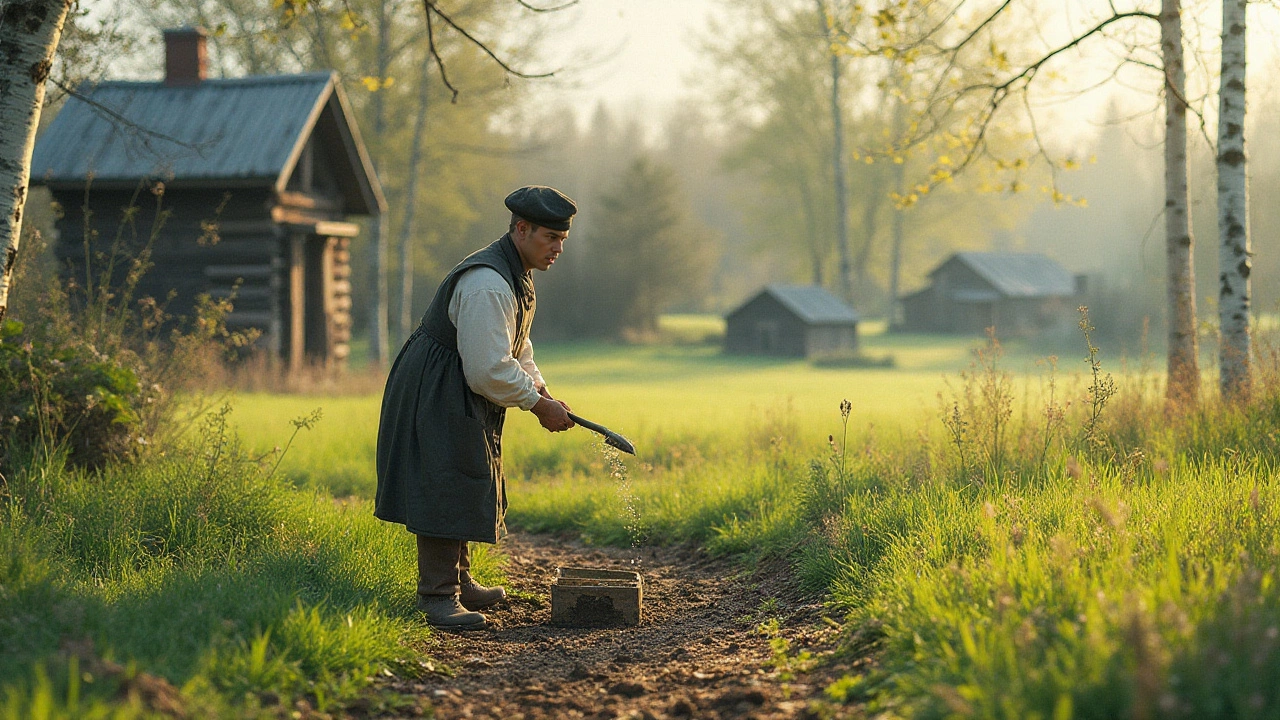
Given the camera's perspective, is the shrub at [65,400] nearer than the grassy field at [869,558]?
No

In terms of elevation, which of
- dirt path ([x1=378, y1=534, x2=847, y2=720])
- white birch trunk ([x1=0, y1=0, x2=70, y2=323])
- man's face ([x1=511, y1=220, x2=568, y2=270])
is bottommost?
dirt path ([x1=378, y1=534, x2=847, y2=720])

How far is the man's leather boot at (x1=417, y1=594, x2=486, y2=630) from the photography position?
5016 millimetres

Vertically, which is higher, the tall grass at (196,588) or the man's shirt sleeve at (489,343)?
the man's shirt sleeve at (489,343)

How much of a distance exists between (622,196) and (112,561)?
39.2 meters

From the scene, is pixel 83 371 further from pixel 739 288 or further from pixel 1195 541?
pixel 739 288

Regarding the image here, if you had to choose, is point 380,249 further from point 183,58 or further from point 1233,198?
point 1233,198

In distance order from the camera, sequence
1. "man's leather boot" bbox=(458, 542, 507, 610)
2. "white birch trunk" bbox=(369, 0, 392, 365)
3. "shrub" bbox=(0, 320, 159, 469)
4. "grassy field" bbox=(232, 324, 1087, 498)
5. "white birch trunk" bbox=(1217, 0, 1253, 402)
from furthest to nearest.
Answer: "white birch trunk" bbox=(369, 0, 392, 365), "grassy field" bbox=(232, 324, 1087, 498), "white birch trunk" bbox=(1217, 0, 1253, 402), "shrub" bbox=(0, 320, 159, 469), "man's leather boot" bbox=(458, 542, 507, 610)

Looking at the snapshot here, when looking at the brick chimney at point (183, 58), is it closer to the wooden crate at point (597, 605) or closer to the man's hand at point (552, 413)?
the man's hand at point (552, 413)

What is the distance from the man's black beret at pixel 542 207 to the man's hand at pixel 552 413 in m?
0.82

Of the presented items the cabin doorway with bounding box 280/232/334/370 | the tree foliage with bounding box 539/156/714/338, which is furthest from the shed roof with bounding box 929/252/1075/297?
the cabin doorway with bounding box 280/232/334/370

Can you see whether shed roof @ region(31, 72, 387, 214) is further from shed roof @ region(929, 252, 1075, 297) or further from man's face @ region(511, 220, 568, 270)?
shed roof @ region(929, 252, 1075, 297)

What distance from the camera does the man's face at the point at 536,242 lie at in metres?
5.11

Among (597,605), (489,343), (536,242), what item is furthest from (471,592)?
(536,242)

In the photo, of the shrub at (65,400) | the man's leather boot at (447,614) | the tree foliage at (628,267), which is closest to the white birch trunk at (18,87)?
the shrub at (65,400)
